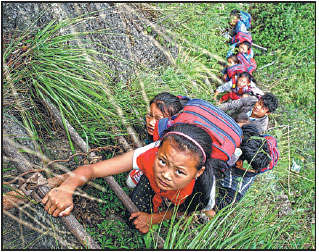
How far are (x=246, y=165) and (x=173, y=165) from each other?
123 cm

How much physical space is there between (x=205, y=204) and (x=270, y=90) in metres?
3.94

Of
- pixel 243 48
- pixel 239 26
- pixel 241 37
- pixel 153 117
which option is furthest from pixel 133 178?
pixel 239 26

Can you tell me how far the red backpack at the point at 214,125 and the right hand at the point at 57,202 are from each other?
0.84 meters

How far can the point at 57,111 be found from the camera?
7.35 ft

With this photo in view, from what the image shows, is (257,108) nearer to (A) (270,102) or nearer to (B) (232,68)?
A: (A) (270,102)

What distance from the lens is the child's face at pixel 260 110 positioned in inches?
146

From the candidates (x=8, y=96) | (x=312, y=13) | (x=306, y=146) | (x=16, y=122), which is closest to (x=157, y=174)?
(x=16, y=122)

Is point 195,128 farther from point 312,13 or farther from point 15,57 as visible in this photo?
point 312,13

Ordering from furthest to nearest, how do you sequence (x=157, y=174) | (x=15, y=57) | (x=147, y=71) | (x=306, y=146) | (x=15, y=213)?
1. (x=306, y=146)
2. (x=147, y=71)
3. (x=15, y=57)
4. (x=15, y=213)
5. (x=157, y=174)

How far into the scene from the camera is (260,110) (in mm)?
3738

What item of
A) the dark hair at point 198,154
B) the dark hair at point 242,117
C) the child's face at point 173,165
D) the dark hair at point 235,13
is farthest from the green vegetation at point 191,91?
the dark hair at point 242,117

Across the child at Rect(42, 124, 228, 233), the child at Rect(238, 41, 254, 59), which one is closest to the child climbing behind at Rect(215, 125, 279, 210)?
the child at Rect(42, 124, 228, 233)

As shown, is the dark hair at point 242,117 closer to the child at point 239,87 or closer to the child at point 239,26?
the child at point 239,87

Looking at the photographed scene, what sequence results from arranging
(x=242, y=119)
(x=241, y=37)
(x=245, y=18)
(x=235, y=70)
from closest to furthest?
(x=242, y=119), (x=235, y=70), (x=241, y=37), (x=245, y=18)
